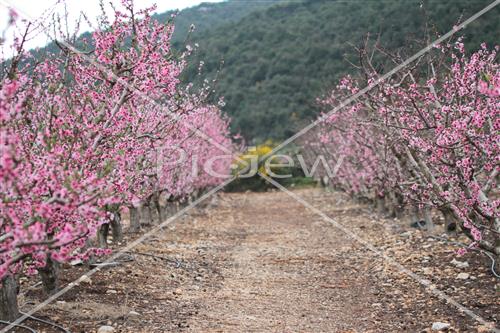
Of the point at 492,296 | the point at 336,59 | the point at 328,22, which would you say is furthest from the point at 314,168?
the point at 328,22

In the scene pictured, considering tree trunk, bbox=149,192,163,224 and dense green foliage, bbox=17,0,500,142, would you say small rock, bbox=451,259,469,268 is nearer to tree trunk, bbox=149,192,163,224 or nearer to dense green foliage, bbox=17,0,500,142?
tree trunk, bbox=149,192,163,224

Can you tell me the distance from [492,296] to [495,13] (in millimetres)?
28717

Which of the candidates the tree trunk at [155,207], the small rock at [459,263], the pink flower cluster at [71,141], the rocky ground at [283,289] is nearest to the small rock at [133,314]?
the rocky ground at [283,289]

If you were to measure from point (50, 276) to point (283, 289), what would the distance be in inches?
132

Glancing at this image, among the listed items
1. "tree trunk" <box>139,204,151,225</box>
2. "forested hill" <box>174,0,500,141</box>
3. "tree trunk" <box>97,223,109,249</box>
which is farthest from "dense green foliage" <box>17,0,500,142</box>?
"tree trunk" <box>97,223,109,249</box>

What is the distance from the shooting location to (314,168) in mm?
32094

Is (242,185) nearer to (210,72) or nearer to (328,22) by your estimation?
(210,72)

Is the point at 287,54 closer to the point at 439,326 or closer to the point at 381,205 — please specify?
the point at 381,205

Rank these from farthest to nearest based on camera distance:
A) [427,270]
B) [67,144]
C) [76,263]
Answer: [427,270] → [76,263] → [67,144]

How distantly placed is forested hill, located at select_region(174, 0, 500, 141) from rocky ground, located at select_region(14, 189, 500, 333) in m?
28.3

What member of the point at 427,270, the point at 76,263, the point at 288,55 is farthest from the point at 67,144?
the point at 288,55

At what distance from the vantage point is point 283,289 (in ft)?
25.8

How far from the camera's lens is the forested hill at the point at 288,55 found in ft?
140

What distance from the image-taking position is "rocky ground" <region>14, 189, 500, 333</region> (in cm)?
586
